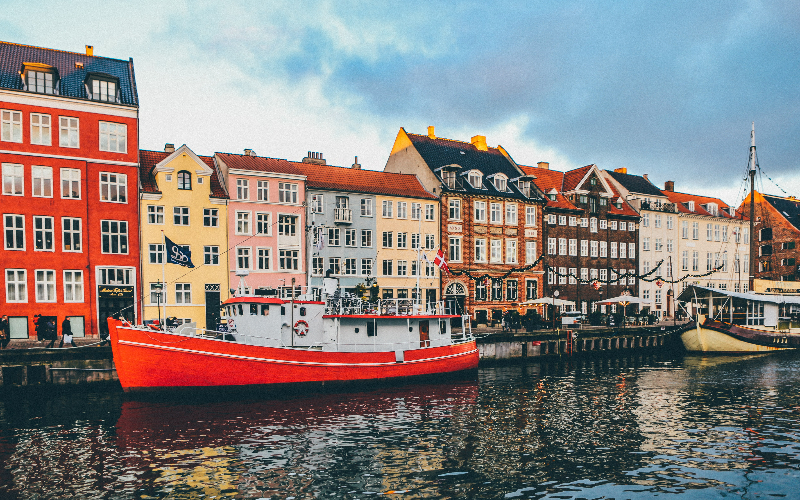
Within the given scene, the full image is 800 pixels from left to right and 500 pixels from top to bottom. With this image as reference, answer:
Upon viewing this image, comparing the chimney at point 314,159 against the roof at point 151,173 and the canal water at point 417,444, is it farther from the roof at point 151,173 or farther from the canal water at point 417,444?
the canal water at point 417,444

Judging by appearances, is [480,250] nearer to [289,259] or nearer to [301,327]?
[289,259]

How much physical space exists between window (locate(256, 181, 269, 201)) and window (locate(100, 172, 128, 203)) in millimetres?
10087

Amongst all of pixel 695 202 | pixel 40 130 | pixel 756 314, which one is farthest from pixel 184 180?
pixel 695 202

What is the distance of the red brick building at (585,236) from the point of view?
69.1 meters

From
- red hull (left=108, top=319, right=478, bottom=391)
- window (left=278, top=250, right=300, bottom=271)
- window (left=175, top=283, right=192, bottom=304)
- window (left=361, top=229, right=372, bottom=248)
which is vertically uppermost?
window (left=361, top=229, right=372, bottom=248)

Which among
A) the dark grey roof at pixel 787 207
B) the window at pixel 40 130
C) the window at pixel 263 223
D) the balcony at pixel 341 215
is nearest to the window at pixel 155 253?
the window at pixel 263 223

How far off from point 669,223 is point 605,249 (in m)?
12.3

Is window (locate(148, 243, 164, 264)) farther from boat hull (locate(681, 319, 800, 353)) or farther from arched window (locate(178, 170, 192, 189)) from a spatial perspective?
boat hull (locate(681, 319, 800, 353))

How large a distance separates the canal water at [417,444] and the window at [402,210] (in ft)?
85.0

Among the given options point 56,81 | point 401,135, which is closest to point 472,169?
point 401,135

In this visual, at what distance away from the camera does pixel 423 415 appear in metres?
28.2

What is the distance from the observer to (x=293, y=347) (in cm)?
3397

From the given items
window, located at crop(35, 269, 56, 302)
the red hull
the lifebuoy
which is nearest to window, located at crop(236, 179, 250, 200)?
window, located at crop(35, 269, 56, 302)

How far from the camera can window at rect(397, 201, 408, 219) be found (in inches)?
2328
